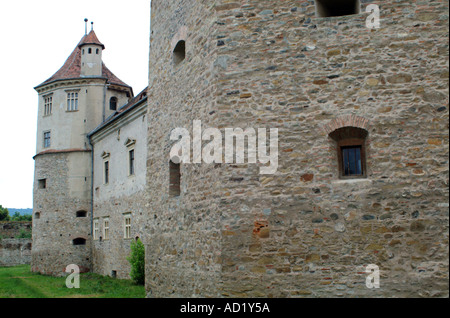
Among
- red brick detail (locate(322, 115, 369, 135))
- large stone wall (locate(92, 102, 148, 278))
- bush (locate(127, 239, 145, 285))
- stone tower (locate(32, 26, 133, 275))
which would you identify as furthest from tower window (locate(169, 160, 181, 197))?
stone tower (locate(32, 26, 133, 275))

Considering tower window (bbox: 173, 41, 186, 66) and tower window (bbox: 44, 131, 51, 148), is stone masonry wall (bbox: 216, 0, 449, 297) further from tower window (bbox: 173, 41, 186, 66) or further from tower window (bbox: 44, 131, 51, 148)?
tower window (bbox: 44, 131, 51, 148)

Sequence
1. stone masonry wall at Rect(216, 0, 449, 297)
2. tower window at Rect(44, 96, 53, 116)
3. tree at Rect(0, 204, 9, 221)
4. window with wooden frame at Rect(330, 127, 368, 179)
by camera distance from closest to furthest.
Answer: stone masonry wall at Rect(216, 0, 449, 297) → window with wooden frame at Rect(330, 127, 368, 179) → tower window at Rect(44, 96, 53, 116) → tree at Rect(0, 204, 9, 221)

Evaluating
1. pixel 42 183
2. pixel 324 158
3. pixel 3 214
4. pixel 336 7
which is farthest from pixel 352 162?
pixel 3 214

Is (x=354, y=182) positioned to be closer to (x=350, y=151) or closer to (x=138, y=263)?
(x=350, y=151)

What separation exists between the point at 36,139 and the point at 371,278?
2304 centimetres

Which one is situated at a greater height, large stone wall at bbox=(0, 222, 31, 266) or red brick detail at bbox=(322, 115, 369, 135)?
red brick detail at bbox=(322, 115, 369, 135)

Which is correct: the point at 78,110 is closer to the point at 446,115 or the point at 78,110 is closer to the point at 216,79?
the point at 216,79

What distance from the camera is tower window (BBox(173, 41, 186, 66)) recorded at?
411 inches

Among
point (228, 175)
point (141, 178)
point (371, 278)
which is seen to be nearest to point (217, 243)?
point (228, 175)

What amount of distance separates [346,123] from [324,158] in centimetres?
72

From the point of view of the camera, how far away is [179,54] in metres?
10.6

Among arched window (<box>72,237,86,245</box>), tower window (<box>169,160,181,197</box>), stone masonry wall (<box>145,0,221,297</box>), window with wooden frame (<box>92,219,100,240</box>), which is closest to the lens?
stone masonry wall (<box>145,0,221,297</box>)

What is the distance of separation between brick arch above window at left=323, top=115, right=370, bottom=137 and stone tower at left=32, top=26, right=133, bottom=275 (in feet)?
61.9

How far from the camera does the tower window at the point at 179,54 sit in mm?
10430
